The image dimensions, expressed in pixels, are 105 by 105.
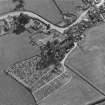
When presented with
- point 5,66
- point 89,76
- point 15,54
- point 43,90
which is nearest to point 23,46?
point 15,54

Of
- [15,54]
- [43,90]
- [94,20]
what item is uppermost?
[94,20]

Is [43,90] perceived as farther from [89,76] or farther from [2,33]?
[2,33]

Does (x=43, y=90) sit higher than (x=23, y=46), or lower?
lower

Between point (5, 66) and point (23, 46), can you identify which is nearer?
point (5, 66)

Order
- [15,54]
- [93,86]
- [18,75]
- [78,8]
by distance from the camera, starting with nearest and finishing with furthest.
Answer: [93,86]
[18,75]
[15,54]
[78,8]

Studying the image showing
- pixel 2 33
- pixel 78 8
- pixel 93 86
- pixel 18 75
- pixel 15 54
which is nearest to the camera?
pixel 93 86

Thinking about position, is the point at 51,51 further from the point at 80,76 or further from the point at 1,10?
the point at 1,10

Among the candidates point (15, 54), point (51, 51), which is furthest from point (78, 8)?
point (15, 54)
